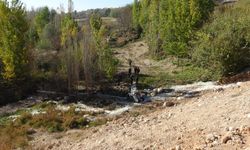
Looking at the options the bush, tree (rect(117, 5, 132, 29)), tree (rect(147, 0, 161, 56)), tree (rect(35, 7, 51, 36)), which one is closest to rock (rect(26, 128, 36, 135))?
the bush

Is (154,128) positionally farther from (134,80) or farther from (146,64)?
(146,64)

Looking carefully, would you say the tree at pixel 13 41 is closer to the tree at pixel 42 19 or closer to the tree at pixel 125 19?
the tree at pixel 42 19

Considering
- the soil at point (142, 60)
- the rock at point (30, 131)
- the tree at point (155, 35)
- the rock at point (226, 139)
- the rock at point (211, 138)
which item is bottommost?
the rock at point (30, 131)

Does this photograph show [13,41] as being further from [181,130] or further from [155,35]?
[155,35]

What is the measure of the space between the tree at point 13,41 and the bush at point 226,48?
13.3 metres

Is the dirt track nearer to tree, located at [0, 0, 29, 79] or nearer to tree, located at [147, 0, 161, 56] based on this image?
tree, located at [0, 0, 29, 79]

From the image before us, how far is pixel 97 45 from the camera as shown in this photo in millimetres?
33625

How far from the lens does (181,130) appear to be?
18.3 m

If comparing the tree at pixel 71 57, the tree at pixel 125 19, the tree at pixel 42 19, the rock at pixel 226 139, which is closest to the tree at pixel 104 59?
the tree at pixel 71 57

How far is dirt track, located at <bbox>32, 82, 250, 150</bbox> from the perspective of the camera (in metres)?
15.3

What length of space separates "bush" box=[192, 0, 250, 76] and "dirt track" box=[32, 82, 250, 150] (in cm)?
544

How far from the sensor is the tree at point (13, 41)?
1273 inches

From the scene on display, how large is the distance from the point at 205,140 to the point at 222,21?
1981cm

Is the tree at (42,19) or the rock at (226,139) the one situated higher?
the tree at (42,19)
